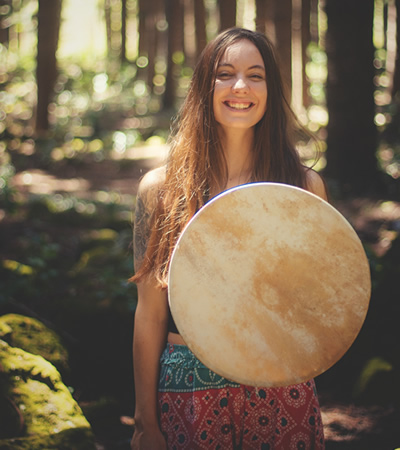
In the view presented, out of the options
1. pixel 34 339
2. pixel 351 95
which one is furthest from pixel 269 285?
pixel 351 95

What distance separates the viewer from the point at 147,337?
1870 mm

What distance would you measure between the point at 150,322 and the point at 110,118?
15.3m

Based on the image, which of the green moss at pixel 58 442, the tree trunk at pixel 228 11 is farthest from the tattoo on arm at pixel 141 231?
the tree trunk at pixel 228 11

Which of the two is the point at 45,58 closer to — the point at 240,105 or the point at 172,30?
the point at 172,30

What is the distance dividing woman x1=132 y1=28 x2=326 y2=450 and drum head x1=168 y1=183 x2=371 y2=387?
237 millimetres

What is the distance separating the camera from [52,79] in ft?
39.4

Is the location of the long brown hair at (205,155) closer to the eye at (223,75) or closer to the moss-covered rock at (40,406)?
the eye at (223,75)

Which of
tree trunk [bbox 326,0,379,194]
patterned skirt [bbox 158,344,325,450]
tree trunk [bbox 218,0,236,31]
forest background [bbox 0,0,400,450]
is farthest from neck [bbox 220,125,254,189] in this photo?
tree trunk [bbox 218,0,236,31]

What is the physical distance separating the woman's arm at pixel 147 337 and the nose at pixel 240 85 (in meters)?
0.42

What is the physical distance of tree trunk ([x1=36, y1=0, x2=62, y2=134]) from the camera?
11.4m

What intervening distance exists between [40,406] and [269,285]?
113 centimetres

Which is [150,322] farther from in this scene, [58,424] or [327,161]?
[327,161]

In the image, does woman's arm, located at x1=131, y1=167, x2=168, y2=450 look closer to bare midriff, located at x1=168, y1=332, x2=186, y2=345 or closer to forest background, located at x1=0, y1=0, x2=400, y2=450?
bare midriff, located at x1=168, y1=332, x2=186, y2=345

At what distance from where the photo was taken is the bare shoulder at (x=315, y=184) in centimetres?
189
